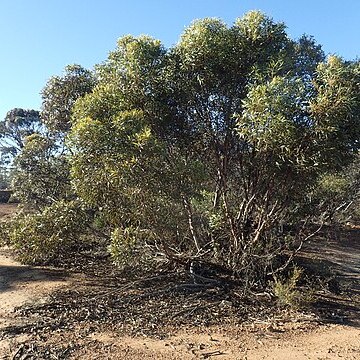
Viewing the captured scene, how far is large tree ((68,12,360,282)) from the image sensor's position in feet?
18.2

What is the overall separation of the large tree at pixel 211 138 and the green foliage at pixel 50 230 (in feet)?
2.06

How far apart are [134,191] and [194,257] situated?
1906 millimetres

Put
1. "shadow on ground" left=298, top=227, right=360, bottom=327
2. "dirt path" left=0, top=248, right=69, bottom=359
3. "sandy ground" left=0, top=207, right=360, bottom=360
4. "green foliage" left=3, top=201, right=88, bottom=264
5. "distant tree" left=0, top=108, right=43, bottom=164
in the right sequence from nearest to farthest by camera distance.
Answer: "sandy ground" left=0, top=207, right=360, bottom=360
"dirt path" left=0, top=248, right=69, bottom=359
"shadow on ground" left=298, top=227, right=360, bottom=327
"green foliage" left=3, top=201, right=88, bottom=264
"distant tree" left=0, top=108, right=43, bottom=164

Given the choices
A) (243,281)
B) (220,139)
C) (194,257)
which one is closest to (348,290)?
(243,281)

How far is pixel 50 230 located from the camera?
6855 mm

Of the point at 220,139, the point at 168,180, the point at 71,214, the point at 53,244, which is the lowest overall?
the point at 53,244

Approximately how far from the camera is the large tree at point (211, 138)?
5559mm

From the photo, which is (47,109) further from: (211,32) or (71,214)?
(211,32)

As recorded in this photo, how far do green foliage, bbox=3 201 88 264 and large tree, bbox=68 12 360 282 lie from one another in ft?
2.06

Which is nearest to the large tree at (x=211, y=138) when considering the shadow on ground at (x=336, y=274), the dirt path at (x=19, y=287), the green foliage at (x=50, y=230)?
the green foliage at (x=50, y=230)

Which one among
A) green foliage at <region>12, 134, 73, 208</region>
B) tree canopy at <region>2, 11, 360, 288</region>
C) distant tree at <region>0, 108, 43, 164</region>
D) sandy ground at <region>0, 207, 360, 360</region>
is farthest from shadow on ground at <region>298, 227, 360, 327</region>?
distant tree at <region>0, 108, 43, 164</region>

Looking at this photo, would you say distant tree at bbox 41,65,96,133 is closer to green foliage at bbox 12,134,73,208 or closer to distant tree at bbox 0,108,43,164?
green foliage at bbox 12,134,73,208

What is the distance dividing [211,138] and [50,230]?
3.02 meters

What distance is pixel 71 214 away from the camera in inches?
273
